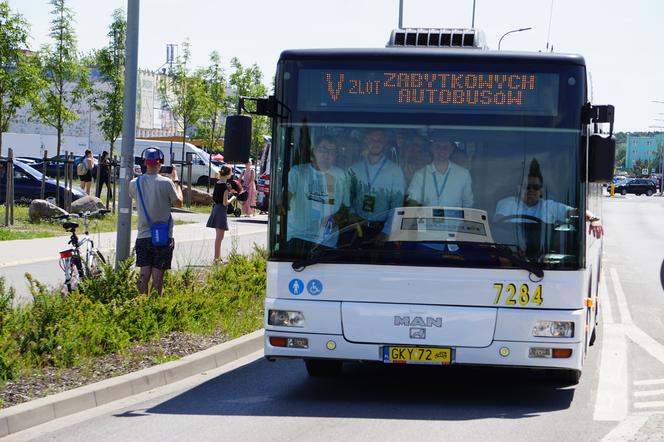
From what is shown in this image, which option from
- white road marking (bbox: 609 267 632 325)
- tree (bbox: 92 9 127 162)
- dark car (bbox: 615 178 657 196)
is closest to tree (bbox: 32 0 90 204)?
tree (bbox: 92 9 127 162)

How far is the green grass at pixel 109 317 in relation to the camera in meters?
9.41

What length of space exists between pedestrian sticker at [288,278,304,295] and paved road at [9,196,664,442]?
87cm

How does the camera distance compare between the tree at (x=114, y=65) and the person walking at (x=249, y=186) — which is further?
the tree at (x=114, y=65)

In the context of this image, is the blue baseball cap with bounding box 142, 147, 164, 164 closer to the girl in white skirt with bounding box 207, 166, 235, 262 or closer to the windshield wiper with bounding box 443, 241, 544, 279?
the windshield wiper with bounding box 443, 241, 544, 279

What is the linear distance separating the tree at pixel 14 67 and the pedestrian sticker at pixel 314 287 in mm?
25007

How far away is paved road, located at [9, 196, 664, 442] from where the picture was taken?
7.71m

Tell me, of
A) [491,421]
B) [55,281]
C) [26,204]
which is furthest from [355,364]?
[26,204]

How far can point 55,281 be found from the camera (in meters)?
16.9

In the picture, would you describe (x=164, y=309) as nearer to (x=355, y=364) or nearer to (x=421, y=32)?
(x=355, y=364)

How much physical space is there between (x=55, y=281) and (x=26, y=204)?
755 inches

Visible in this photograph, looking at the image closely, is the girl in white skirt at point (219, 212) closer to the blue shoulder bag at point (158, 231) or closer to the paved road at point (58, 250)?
the paved road at point (58, 250)

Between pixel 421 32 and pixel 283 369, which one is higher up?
pixel 421 32

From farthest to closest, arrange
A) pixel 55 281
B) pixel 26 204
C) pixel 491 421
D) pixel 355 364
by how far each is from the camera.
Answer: pixel 26 204 → pixel 55 281 → pixel 355 364 → pixel 491 421

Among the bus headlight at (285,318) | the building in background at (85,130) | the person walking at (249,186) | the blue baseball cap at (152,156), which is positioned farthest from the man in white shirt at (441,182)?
the building in background at (85,130)
